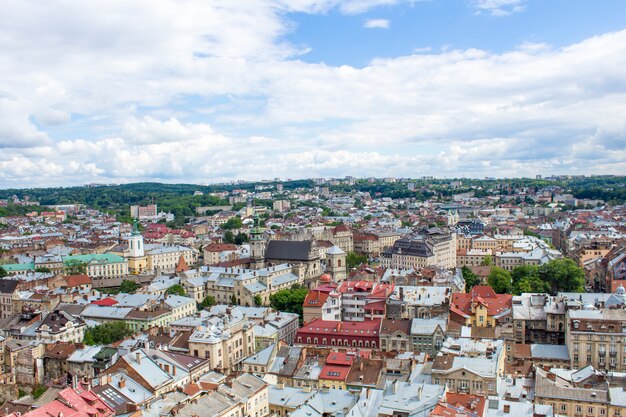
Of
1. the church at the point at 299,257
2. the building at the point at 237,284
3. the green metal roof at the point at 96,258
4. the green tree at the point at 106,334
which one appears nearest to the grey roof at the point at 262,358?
the green tree at the point at 106,334

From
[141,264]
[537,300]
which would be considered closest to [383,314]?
[537,300]

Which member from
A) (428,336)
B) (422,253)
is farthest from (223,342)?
(422,253)

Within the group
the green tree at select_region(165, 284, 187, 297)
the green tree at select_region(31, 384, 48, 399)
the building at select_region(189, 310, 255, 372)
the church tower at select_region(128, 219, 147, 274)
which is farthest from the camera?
the church tower at select_region(128, 219, 147, 274)

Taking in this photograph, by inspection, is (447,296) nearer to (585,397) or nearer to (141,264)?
(585,397)

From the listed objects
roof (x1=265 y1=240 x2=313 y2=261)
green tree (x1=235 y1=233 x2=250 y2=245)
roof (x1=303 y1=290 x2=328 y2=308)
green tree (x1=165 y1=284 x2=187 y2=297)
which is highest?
roof (x1=265 y1=240 x2=313 y2=261)

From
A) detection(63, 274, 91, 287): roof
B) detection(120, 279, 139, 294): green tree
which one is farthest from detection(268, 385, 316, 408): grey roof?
detection(63, 274, 91, 287): roof

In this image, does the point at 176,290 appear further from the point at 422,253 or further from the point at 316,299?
the point at 422,253

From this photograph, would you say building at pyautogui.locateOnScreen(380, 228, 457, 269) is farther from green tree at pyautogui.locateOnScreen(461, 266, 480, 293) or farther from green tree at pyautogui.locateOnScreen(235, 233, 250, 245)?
green tree at pyautogui.locateOnScreen(235, 233, 250, 245)
